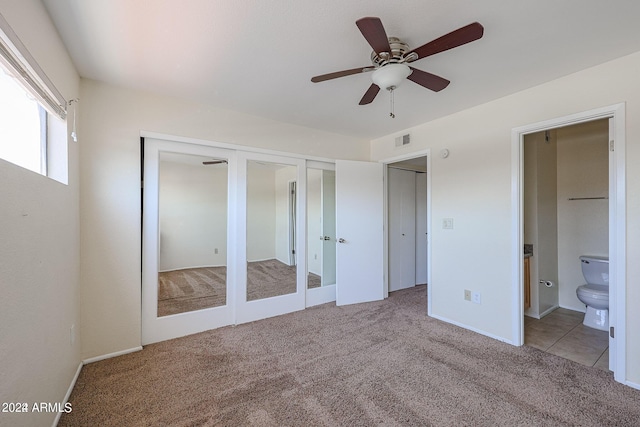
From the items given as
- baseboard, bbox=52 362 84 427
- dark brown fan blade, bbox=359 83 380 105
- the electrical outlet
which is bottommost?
baseboard, bbox=52 362 84 427

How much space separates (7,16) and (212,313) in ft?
8.46

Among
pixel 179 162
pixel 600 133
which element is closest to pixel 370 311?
pixel 179 162

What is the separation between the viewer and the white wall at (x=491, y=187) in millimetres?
1880

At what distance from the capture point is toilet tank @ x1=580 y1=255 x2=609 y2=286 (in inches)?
115

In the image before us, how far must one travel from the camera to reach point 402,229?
4.38 meters

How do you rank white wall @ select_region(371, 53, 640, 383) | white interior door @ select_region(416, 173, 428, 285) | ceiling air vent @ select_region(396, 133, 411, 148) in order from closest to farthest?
white wall @ select_region(371, 53, 640, 383) → ceiling air vent @ select_region(396, 133, 411, 148) → white interior door @ select_region(416, 173, 428, 285)

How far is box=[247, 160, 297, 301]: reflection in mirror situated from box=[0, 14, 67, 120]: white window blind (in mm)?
1740

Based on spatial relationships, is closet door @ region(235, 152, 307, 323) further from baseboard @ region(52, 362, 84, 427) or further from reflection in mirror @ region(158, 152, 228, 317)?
baseboard @ region(52, 362, 84, 427)

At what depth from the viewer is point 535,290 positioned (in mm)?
3168

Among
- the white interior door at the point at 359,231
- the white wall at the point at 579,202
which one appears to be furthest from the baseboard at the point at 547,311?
the white interior door at the point at 359,231

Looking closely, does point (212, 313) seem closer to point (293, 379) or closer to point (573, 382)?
point (293, 379)

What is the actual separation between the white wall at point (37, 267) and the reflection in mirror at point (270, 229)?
61.3 inches

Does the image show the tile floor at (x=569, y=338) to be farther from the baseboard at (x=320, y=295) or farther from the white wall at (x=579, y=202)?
the baseboard at (x=320, y=295)

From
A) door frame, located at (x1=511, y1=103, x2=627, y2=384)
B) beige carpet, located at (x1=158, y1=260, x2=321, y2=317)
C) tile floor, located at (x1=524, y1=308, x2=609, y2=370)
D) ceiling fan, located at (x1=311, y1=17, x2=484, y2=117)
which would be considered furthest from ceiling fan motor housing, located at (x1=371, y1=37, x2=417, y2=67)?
tile floor, located at (x1=524, y1=308, x2=609, y2=370)
